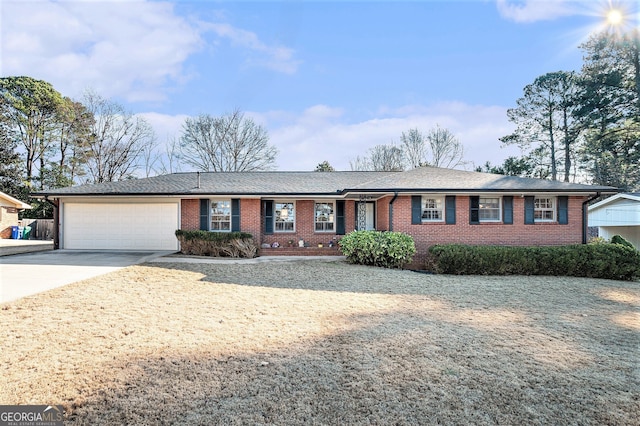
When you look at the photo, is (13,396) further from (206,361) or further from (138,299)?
(138,299)

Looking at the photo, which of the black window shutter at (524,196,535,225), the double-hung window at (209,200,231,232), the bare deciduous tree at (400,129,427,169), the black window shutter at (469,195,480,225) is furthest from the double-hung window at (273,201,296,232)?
the bare deciduous tree at (400,129,427,169)

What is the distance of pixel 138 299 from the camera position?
6215 millimetres

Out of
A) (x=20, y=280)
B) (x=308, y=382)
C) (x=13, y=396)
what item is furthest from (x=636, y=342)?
(x=20, y=280)

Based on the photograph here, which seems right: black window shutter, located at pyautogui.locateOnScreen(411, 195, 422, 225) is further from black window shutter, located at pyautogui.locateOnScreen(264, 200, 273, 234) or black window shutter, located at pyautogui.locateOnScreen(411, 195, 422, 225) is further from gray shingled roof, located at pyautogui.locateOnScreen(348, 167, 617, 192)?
black window shutter, located at pyautogui.locateOnScreen(264, 200, 273, 234)

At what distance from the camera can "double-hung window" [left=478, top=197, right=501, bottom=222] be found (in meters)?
12.3

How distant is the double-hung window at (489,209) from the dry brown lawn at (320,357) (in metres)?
5.55

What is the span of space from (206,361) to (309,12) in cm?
741

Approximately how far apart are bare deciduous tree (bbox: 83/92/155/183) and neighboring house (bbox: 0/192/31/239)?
8.24 m

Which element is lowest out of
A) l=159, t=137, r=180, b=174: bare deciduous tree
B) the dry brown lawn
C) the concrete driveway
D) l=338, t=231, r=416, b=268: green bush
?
the dry brown lawn

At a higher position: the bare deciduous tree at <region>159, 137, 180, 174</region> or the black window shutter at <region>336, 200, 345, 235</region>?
the bare deciduous tree at <region>159, 137, 180, 174</region>

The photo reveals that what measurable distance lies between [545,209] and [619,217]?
833 centimetres

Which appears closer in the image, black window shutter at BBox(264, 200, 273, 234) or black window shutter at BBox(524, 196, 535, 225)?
black window shutter at BBox(524, 196, 535, 225)

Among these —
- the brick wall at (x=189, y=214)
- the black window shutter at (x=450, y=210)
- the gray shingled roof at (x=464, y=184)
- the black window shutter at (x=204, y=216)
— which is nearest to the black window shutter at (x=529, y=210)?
the gray shingled roof at (x=464, y=184)

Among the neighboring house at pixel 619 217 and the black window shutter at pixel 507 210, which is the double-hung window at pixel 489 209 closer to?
the black window shutter at pixel 507 210
